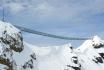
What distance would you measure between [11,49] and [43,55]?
2168 cm

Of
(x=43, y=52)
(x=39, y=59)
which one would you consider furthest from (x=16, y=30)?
(x=43, y=52)

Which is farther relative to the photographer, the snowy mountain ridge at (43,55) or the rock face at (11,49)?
the snowy mountain ridge at (43,55)

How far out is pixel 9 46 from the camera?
53.1 metres

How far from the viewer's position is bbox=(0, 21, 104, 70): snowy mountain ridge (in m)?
52.4

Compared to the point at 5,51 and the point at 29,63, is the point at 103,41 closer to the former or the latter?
the point at 29,63

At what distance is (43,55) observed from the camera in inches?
2953

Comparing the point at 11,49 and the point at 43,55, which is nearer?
the point at 11,49

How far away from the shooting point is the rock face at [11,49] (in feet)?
165

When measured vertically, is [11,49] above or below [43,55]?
above

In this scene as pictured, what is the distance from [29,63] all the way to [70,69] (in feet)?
55.9

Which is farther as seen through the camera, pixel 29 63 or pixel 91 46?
pixel 91 46

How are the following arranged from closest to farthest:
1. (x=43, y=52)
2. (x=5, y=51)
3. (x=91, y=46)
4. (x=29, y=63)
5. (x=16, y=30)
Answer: (x=5, y=51) < (x=16, y=30) < (x=29, y=63) < (x=43, y=52) < (x=91, y=46)

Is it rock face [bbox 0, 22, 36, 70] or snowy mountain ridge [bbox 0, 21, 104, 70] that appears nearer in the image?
rock face [bbox 0, 22, 36, 70]

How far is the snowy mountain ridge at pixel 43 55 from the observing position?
52.4 meters
